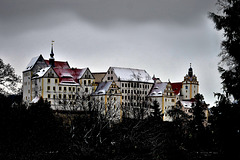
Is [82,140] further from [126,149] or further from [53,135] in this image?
[53,135]

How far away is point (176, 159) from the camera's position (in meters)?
29.0

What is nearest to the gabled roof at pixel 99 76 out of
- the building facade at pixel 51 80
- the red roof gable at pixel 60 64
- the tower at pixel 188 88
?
the red roof gable at pixel 60 64

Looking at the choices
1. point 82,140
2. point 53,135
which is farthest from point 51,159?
point 53,135

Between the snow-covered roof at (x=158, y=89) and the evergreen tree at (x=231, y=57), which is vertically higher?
the snow-covered roof at (x=158, y=89)

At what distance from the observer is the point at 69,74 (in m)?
103

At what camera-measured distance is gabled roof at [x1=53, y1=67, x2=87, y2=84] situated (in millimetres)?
100500

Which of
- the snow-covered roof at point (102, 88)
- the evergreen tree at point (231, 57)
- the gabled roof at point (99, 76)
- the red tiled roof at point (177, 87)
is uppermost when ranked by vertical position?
the gabled roof at point (99, 76)

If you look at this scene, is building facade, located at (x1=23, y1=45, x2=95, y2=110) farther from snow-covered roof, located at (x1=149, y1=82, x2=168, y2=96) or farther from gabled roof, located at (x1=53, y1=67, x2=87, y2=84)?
snow-covered roof, located at (x1=149, y1=82, x2=168, y2=96)

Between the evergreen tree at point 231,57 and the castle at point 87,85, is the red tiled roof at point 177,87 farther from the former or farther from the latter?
the evergreen tree at point 231,57

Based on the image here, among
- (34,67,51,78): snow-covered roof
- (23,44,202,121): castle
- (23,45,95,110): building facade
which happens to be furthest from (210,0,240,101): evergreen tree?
(34,67,51,78): snow-covered roof

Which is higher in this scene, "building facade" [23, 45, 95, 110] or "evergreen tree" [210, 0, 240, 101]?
"building facade" [23, 45, 95, 110]

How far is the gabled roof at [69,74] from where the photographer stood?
100 metres

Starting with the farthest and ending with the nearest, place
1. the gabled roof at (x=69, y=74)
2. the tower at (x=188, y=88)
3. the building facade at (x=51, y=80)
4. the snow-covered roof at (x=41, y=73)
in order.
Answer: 1. the tower at (x=188, y=88)
2. the gabled roof at (x=69, y=74)
3. the snow-covered roof at (x=41, y=73)
4. the building facade at (x=51, y=80)

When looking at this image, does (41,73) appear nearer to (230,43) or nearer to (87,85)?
(87,85)
